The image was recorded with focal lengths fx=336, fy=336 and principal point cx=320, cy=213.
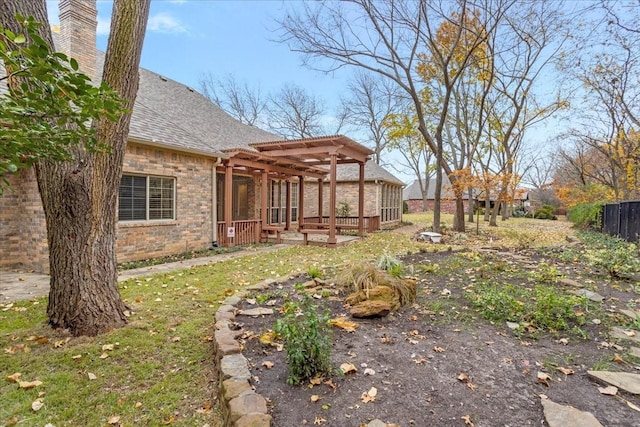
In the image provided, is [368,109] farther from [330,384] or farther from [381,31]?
[330,384]

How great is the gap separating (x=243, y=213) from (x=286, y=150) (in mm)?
4173

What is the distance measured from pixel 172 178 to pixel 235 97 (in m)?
24.4

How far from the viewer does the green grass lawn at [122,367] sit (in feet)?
8.06

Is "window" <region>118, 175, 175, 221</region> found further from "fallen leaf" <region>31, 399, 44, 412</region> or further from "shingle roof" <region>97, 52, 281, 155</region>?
"fallen leaf" <region>31, 399, 44, 412</region>

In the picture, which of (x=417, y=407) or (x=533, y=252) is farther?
(x=533, y=252)

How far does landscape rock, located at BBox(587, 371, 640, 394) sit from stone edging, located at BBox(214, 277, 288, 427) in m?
2.60

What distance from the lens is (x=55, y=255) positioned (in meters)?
3.56

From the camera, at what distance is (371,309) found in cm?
395

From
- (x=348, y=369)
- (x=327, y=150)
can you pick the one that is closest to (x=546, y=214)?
(x=327, y=150)

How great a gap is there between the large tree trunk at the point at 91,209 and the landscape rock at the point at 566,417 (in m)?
4.08

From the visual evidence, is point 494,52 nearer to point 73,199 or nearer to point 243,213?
point 243,213

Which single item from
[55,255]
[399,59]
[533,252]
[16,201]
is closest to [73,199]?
[55,255]

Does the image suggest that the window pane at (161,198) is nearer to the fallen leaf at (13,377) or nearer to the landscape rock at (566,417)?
the fallen leaf at (13,377)

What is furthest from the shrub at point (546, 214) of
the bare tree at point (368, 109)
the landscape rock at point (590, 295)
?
the landscape rock at point (590, 295)
